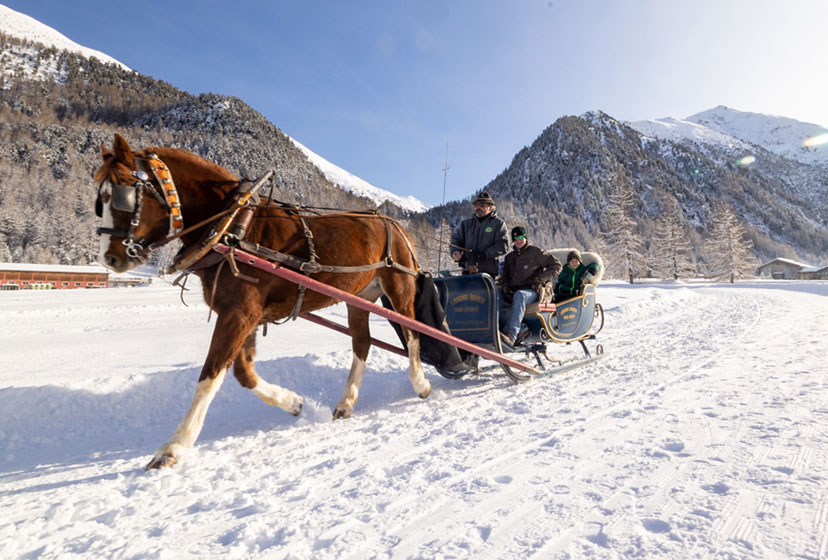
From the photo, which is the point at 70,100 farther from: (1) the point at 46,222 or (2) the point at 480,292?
(2) the point at 480,292

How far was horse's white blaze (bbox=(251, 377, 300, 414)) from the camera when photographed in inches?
125

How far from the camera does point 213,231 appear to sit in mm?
2666

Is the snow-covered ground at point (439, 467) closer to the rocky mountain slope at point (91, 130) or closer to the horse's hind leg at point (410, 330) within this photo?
the horse's hind leg at point (410, 330)

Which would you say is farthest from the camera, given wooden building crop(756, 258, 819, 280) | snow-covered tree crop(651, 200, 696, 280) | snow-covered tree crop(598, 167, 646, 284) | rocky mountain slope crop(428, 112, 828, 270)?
rocky mountain slope crop(428, 112, 828, 270)

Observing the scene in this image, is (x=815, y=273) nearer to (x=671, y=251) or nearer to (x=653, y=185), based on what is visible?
(x=671, y=251)

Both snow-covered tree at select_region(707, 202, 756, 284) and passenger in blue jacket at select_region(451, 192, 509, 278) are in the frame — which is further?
snow-covered tree at select_region(707, 202, 756, 284)

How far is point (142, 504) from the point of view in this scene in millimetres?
1996

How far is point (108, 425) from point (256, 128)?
181130 millimetres

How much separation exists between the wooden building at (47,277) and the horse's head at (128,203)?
3812cm

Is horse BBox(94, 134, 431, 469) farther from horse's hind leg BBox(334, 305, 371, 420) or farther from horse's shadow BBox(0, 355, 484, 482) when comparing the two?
horse's shadow BBox(0, 355, 484, 482)

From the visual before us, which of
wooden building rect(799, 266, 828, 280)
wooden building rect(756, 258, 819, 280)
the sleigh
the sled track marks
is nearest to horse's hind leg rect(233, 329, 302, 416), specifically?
the sleigh

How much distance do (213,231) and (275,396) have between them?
1.40 metres

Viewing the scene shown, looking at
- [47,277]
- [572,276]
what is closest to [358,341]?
[572,276]

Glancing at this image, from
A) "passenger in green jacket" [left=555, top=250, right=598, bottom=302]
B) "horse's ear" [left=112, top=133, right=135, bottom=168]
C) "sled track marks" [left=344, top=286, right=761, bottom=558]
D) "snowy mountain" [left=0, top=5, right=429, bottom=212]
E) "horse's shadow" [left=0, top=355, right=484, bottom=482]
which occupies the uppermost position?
"snowy mountain" [left=0, top=5, right=429, bottom=212]
